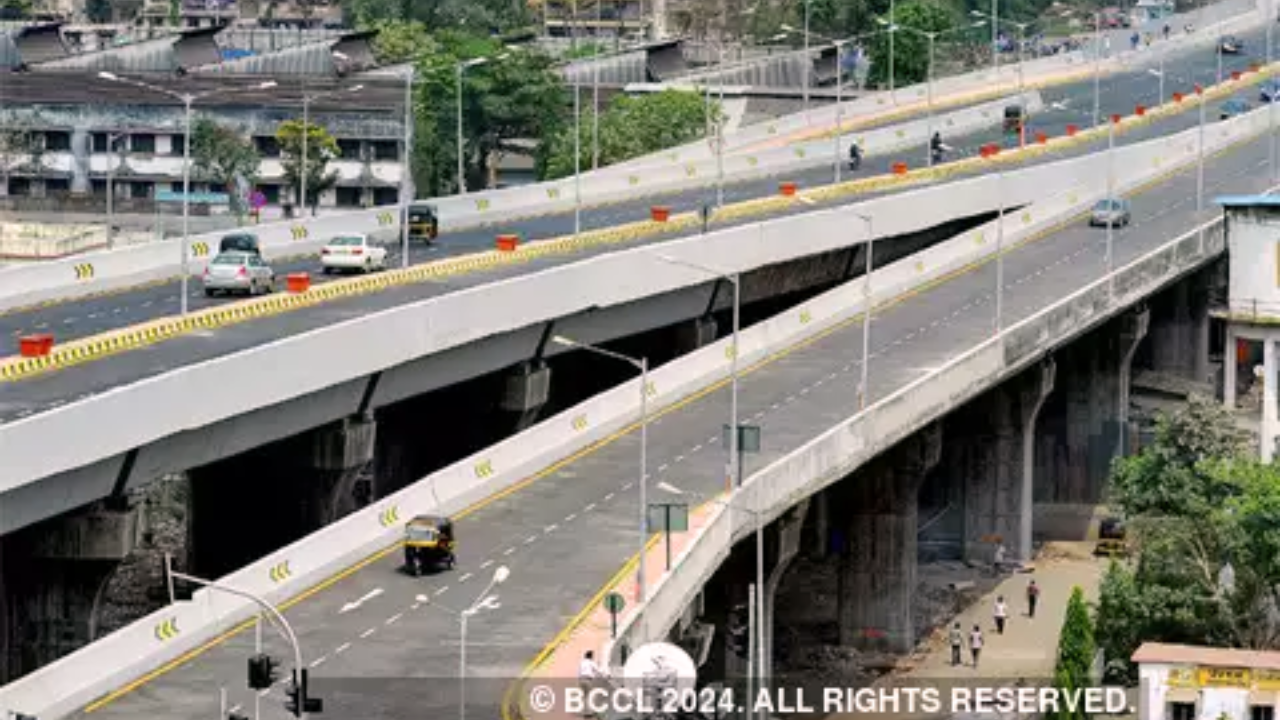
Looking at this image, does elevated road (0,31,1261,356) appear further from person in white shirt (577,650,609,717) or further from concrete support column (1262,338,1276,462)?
concrete support column (1262,338,1276,462)

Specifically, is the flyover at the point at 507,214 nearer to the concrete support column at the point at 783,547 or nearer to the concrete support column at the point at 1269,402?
the concrete support column at the point at 783,547

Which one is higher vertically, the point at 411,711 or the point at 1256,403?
the point at 411,711

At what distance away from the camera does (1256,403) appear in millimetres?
148750

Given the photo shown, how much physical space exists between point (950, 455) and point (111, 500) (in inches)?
2003

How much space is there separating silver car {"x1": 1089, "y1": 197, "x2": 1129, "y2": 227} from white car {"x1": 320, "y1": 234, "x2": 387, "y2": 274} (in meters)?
45.7

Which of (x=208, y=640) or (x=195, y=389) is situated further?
(x=195, y=389)

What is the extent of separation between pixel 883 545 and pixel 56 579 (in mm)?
35060

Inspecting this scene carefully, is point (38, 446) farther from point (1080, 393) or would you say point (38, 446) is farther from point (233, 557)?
point (1080, 393)

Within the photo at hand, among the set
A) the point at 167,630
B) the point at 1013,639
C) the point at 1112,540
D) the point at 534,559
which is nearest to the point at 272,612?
the point at 167,630

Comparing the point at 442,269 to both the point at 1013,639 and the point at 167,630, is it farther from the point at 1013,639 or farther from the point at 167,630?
the point at 167,630

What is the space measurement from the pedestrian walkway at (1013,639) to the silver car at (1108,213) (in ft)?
108

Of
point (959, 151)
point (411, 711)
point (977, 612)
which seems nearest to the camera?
point (411, 711)

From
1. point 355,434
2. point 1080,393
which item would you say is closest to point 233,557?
point 355,434

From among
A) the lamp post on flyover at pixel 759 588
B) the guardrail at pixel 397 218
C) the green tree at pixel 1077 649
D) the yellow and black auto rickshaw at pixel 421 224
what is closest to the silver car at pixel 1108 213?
the guardrail at pixel 397 218
